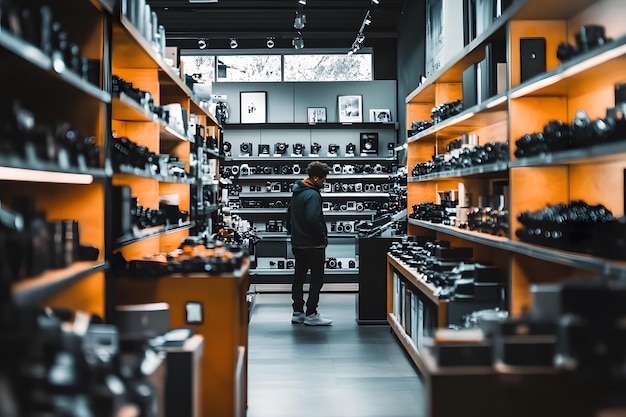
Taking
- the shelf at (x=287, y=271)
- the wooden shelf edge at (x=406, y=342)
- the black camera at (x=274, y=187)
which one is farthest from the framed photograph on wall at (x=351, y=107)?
the wooden shelf edge at (x=406, y=342)

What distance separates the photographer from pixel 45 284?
2133 mm

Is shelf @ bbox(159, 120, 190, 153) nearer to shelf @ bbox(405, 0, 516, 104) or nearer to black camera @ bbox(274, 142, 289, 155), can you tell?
shelf @ bbox(405, 0, 516, 104)

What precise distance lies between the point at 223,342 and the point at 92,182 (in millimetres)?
984

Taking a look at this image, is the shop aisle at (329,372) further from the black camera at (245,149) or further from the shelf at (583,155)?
the black camera at (245,149)

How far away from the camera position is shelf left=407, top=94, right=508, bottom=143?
402 centimetres

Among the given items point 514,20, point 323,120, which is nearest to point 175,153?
point 514,20

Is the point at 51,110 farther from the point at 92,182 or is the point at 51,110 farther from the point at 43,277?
the point at 43,277

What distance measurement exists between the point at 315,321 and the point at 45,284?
17.7 feet

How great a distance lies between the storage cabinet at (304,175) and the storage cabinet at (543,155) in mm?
5329

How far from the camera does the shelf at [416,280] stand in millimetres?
4377

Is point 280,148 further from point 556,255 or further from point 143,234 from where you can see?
point 556,255

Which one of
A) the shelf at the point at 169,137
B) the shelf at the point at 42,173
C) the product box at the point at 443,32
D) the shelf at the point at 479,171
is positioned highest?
the product box at the point at 443,32

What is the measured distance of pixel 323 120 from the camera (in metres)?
11.0

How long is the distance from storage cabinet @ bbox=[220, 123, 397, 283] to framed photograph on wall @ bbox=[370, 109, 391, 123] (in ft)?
0.37
